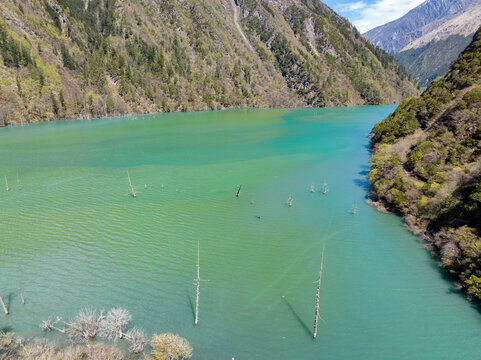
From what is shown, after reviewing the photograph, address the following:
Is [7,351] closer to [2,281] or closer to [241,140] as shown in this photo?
[2,281]

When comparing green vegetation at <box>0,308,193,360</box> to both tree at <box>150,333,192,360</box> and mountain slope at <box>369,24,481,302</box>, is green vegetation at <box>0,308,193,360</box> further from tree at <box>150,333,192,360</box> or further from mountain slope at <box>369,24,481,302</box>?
mountain slope at <box>369,24,481,302</box>

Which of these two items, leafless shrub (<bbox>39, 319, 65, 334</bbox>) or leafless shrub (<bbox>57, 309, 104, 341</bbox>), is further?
leafless shrub (<bbox>39, 319, 65, 334</bbox>)

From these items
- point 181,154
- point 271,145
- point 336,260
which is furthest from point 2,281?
point 271,145

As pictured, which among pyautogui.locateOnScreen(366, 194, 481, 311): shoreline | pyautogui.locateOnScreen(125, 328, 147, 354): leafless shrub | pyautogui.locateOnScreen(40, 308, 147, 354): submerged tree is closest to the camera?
pyautogui.locateOnScreen(125, 328, 147, 354): leafless shrub

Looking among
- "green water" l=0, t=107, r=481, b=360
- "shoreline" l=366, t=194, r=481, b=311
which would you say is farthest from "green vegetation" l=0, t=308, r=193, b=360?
"shoreline" l=366, t=194, r=481, b=311

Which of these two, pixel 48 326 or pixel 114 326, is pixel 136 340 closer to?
pixel 114 326

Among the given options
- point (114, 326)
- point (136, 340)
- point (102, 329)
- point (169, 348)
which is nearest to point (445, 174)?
point (169, 348)
